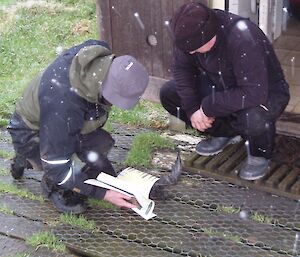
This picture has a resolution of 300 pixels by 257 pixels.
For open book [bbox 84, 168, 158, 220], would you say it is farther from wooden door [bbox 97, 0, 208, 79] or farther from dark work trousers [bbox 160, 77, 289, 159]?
wooden door [bbox 97, 0, 208, 79]

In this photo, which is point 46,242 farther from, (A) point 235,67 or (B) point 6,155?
(A) point 235,67

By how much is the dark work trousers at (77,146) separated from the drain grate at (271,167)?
629 mm

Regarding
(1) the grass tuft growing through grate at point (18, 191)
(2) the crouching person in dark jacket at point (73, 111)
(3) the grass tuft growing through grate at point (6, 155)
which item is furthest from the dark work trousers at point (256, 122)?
(3) the grass tuft growing through grate at point (6, 155)

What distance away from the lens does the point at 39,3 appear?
6.95m

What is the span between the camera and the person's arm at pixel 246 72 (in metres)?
3.39

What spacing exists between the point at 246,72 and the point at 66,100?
3.52ft

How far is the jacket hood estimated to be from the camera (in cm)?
302

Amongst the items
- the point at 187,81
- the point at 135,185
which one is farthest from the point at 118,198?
the point at 187,81

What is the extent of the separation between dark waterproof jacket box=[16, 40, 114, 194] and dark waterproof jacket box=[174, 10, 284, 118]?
0.71 meters

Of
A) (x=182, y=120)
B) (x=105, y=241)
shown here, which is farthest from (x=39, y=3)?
(x=105, y=241)

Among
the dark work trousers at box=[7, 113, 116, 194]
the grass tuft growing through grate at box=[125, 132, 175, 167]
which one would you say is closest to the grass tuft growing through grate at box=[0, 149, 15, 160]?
the dark work trousers at box=[7, 113, 116, 194]

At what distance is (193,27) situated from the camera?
10.7 feet

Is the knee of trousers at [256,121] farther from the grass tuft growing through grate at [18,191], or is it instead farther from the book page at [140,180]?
the grass tuft growing through grate at [18,191]

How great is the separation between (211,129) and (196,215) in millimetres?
678
